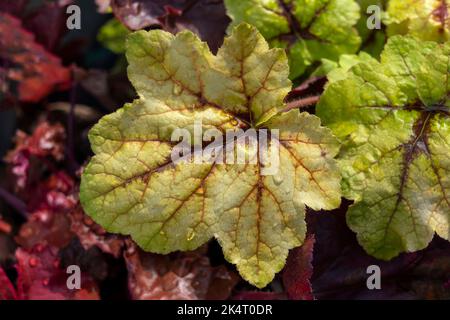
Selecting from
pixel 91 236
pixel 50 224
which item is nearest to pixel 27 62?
pixel 50 224

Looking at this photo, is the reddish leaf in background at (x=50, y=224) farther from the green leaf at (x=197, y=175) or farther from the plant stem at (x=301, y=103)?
the plant stem at (x=301, y=103)

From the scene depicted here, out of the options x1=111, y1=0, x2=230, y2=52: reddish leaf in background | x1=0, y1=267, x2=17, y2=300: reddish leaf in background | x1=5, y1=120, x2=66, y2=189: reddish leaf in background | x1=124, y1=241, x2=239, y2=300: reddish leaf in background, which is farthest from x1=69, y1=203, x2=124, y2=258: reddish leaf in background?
x1=111, y1=0, x2=230, y2=52: reddish leaf in background

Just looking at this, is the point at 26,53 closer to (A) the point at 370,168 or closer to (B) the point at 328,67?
(B) the point at 328,67

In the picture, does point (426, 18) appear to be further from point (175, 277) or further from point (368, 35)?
point (175, 277)

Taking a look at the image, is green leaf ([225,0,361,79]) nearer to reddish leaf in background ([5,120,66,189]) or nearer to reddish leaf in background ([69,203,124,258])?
reddish leaf in background ([69,203,124,258])

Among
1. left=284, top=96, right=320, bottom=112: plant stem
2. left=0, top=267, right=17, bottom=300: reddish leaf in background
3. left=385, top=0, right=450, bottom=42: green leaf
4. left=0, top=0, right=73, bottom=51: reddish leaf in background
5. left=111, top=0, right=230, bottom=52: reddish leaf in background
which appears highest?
left=0, top=0, right=73, bottom=51: reddish leaf in background

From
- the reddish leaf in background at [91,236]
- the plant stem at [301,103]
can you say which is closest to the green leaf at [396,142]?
the plant stem at [301,103]
